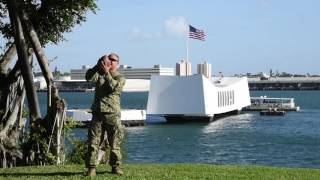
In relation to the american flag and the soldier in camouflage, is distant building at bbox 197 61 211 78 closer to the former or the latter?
the american flag

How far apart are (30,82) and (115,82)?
573 cm

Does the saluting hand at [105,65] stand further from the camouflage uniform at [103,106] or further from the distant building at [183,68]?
the distant building at [183,68]

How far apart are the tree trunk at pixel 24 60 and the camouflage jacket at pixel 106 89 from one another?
17.3ft

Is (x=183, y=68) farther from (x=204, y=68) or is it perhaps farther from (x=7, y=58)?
(x=7, y=58)

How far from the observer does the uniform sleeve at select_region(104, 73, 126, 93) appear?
32.6ft

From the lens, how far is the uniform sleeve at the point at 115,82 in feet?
32.6

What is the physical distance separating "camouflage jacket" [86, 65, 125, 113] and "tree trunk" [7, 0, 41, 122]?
17.3ft

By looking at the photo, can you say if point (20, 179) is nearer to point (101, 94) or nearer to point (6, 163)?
point (101, 94)

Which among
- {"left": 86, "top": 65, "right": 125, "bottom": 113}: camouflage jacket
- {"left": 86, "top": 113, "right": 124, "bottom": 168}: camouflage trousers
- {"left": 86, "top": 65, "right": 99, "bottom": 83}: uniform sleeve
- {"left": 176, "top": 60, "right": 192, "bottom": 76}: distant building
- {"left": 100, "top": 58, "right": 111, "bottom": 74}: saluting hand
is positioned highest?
{"left": 176, "top": 60, "right": 192, "bottom": 76}: distant building

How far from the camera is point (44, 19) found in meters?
16.9

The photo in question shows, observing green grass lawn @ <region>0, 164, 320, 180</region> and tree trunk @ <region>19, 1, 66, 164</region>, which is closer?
green grass lawn @ <region>0, 164, 320, 180</region>

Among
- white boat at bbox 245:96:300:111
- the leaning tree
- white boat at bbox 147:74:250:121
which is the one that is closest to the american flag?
white boat at bbox 147:74:250:121

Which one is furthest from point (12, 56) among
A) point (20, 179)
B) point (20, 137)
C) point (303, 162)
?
point (303, 162)

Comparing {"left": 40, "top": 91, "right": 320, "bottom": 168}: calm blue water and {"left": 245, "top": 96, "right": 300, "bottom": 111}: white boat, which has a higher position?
{"left": 245, "top": 96, "right": 300, "bottom": 111}: white boat
